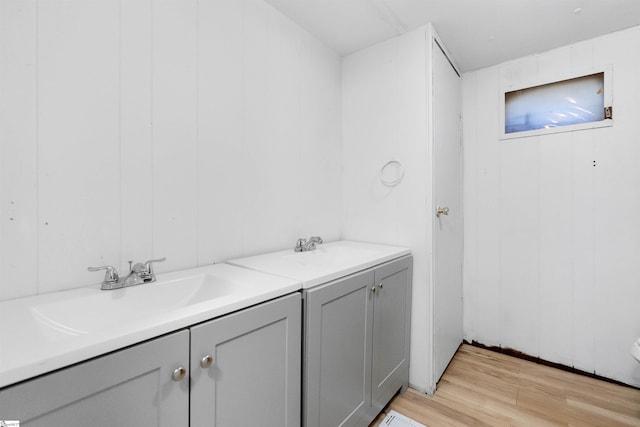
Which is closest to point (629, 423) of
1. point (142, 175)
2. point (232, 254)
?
point (232, 254)

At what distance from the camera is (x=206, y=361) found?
80 centimetres

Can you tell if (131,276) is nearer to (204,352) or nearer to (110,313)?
(110,313)

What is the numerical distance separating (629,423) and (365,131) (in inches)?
89.0

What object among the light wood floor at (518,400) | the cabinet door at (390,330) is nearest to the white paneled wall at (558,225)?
the light wood floor at (518,400)

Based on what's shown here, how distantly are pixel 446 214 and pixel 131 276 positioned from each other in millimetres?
1885

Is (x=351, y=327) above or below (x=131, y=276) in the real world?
below

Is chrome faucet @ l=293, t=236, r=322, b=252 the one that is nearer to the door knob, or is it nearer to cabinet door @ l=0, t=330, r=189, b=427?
the door knob

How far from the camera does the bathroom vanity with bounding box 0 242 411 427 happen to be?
0.60m

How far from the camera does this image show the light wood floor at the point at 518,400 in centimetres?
162

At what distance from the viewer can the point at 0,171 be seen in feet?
2.95

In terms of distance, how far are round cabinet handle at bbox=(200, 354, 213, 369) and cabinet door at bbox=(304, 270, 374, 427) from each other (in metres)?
0.39

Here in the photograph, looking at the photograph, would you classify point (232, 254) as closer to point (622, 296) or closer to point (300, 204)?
point (300, 204)

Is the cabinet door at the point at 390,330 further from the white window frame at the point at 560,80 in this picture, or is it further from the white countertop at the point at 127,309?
the white window frame at the point at 560,80

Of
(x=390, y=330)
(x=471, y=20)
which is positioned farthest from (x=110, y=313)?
(x=471, y=20)
